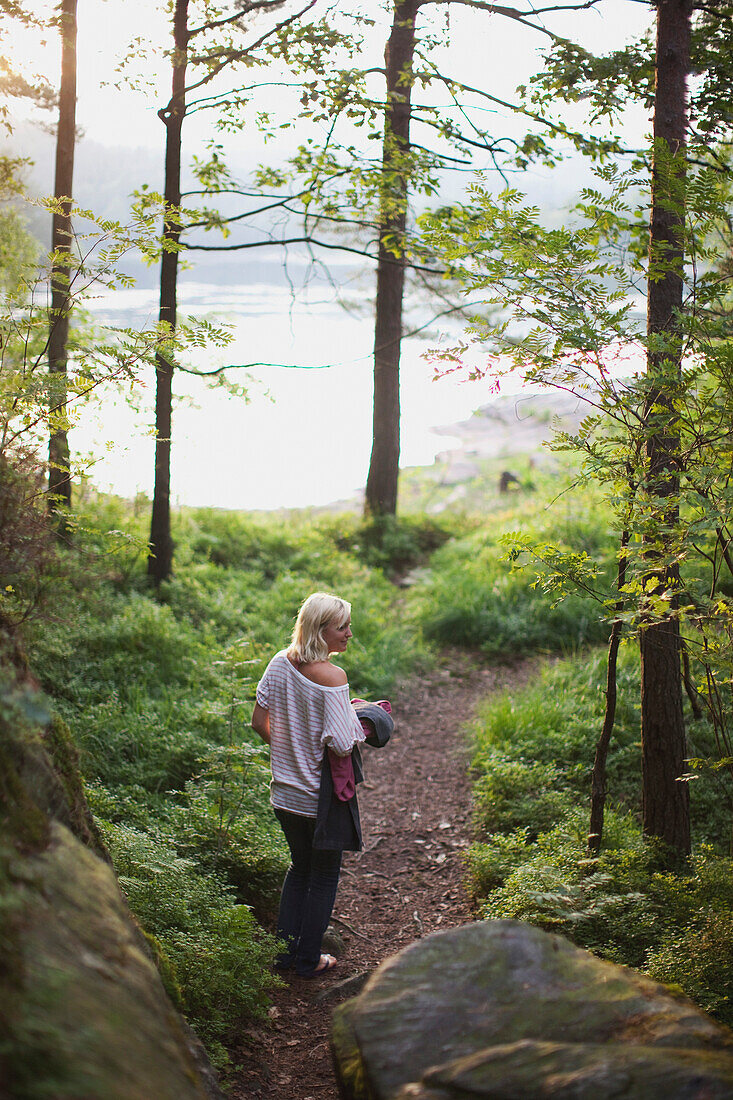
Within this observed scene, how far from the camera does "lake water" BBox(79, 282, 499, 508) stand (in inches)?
363

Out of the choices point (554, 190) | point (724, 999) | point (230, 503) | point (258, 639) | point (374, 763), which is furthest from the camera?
point (554, 190)

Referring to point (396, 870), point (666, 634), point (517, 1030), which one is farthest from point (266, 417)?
point (517, 1030)

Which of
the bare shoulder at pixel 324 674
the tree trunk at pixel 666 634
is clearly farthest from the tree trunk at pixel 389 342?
the bare shoulder at pixel 324 674

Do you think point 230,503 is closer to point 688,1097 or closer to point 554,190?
point 554,190

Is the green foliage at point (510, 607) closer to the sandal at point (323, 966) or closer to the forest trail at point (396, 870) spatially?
the forest trail at point (396, 870)

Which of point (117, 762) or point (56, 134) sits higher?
point (56, 134)

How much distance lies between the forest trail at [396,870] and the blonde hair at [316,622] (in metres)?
1.52

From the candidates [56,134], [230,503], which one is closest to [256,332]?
[230,503]

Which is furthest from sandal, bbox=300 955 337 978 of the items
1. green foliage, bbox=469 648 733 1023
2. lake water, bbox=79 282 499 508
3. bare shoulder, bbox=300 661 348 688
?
lake water, bbox=79 282 499 508

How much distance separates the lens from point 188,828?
15.3ft

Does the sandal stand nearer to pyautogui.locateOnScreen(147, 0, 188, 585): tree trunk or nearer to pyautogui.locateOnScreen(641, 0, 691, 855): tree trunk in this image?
pyautogui.locateOnScreen(641, 0, 691, 855): tree trunk

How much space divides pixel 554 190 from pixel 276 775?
19.2m

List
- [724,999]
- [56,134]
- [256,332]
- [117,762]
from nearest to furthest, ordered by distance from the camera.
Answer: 1. [724,999]
2. [117,762]
3. [56,134]
4. [256,332]

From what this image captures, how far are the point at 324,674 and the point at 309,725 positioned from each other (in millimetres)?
259
